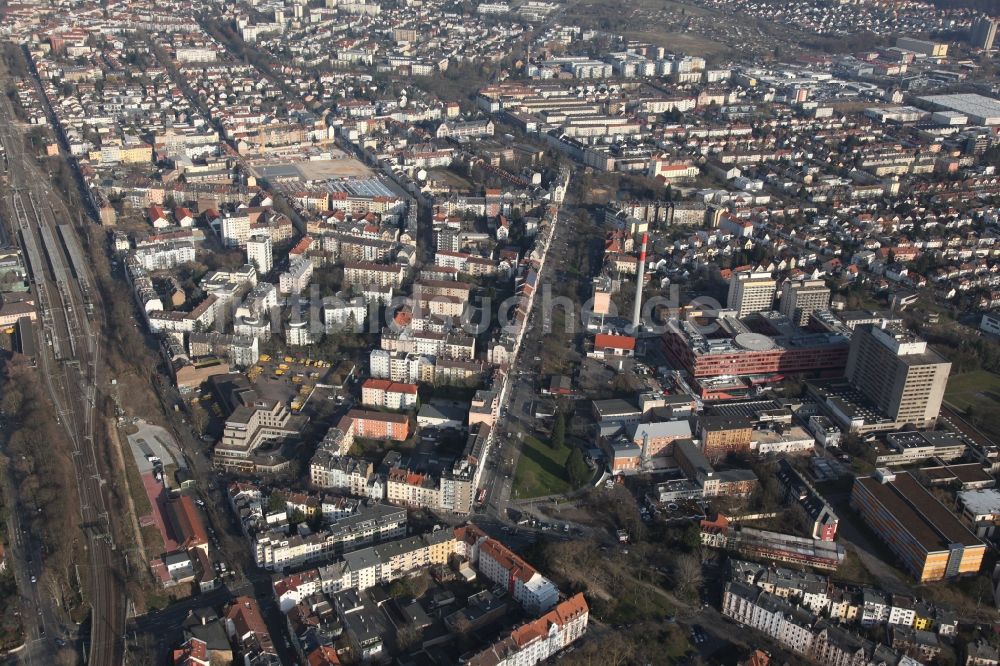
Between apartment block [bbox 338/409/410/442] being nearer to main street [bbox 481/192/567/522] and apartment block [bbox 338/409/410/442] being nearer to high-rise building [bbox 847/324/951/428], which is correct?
main street [bbox 481/192/567/522]

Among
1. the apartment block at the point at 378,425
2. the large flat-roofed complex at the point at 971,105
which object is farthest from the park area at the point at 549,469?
Answer: the large flat-roofed complex at the point at 971,105

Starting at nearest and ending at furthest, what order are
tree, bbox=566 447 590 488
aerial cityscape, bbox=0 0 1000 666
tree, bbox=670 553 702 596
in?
aerial cityscape, bbox=0 0 1000 666 < tree, bbox=670 553 702 596 < tree, bbox=566 447 590 488

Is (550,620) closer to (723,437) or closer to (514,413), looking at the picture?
→ (723,437)

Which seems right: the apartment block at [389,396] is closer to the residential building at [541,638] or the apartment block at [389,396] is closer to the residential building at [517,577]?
the residential building at [517,577]

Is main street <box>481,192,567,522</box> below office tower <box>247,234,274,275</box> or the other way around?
below

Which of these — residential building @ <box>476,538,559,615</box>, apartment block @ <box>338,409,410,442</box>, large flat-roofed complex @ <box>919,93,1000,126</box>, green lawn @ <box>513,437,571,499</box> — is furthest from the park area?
large flat-roofed complex @ <box>919,93,1000,126</box>
